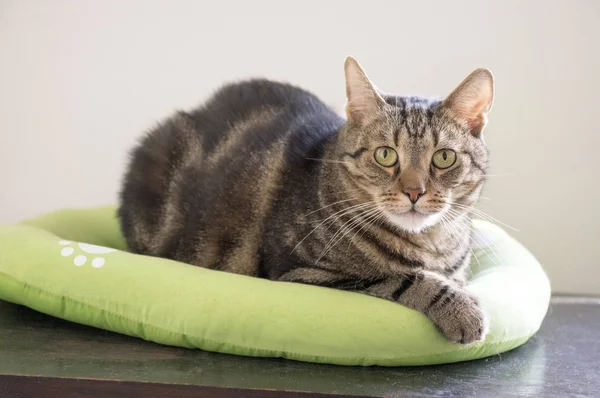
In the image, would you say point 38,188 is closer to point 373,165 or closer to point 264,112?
point 264,112

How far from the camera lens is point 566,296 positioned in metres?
2.22

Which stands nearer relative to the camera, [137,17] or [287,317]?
[287,317]

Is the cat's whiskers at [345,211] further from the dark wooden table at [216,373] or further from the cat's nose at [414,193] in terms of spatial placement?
the dark wooden table at [216,373]

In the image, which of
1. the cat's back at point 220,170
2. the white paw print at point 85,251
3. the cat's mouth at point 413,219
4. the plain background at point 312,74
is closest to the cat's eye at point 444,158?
the cat's mouth at point 413,219

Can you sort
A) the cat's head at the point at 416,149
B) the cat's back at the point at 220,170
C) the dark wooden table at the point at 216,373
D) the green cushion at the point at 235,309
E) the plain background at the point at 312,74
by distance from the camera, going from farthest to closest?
the plain background at the point at 312,74 → the cat's back at the point at 220,170 → the cat's head at the point at 416,149 → the green cushion at the point at 235,309 → the dark wooden table at the point at 216,373

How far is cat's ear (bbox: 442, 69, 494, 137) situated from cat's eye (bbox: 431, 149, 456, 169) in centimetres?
11

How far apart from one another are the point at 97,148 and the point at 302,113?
111cm

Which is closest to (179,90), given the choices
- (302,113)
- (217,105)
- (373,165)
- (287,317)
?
(217,105)

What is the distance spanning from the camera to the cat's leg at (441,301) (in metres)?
1.31

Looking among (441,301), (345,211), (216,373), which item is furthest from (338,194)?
(216,373)

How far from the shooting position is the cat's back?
1.73m

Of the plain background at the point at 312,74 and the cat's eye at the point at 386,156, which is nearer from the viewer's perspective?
the cat's eye at the point at 386,156

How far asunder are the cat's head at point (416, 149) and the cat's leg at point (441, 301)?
12cm

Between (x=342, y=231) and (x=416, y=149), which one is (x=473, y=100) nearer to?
(x=416, y=149)
